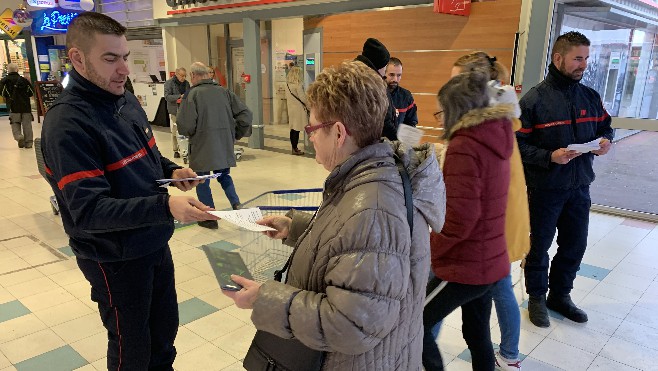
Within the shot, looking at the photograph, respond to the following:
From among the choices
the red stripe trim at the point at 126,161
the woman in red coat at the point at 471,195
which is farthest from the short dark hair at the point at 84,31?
the woman in red coat at the point at 471,195

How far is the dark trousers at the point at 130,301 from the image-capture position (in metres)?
1.89

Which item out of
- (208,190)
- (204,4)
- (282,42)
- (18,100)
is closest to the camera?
(208,190)

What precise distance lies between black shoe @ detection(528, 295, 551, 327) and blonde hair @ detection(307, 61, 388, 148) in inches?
99.9

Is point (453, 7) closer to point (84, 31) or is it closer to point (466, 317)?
point (466, 317)

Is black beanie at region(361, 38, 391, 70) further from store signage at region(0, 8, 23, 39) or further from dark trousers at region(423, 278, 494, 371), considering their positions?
store signage at region(0, 8, 23, 39)

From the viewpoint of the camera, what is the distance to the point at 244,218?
1.68 m

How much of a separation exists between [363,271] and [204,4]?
1038cm

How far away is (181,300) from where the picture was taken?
3.56 m

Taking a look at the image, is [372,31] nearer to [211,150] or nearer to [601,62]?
[601,62]

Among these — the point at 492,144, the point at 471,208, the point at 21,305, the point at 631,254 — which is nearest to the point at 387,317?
the point at 471,208

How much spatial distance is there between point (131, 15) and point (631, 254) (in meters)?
13.4

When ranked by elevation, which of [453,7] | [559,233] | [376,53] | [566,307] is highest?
[453,7]

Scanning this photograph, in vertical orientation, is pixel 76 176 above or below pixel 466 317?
above

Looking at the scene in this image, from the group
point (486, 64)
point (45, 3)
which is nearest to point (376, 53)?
point (486, 64)
